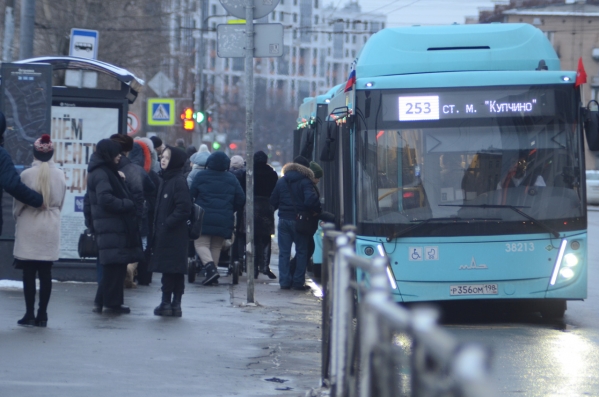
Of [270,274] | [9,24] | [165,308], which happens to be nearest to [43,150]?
[165,308]

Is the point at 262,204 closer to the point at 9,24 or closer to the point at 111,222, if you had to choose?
the point at 111,222

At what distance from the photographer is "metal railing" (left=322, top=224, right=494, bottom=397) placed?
6.14 ft

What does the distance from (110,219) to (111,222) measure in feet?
0.10

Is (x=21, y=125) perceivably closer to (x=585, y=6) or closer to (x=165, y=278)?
(x=165, y=278)

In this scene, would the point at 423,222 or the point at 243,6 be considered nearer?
the point at 423,222

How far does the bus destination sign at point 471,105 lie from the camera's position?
10.1 m

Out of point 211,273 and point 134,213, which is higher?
point 134,213

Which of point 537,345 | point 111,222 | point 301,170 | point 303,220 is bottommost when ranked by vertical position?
point 537,345

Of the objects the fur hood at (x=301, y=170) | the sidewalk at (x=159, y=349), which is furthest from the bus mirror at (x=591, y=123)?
the fur hood at (x=301, y=170)

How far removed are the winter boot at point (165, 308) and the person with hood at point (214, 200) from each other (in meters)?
3.04

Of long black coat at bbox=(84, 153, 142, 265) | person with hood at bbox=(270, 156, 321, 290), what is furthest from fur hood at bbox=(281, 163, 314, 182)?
long black coat at bbox=(84, 153, 142, 265)

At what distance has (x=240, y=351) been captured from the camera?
8.05 m

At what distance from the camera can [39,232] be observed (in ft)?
28.2

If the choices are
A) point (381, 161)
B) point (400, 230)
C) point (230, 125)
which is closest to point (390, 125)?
point (381, 161)
